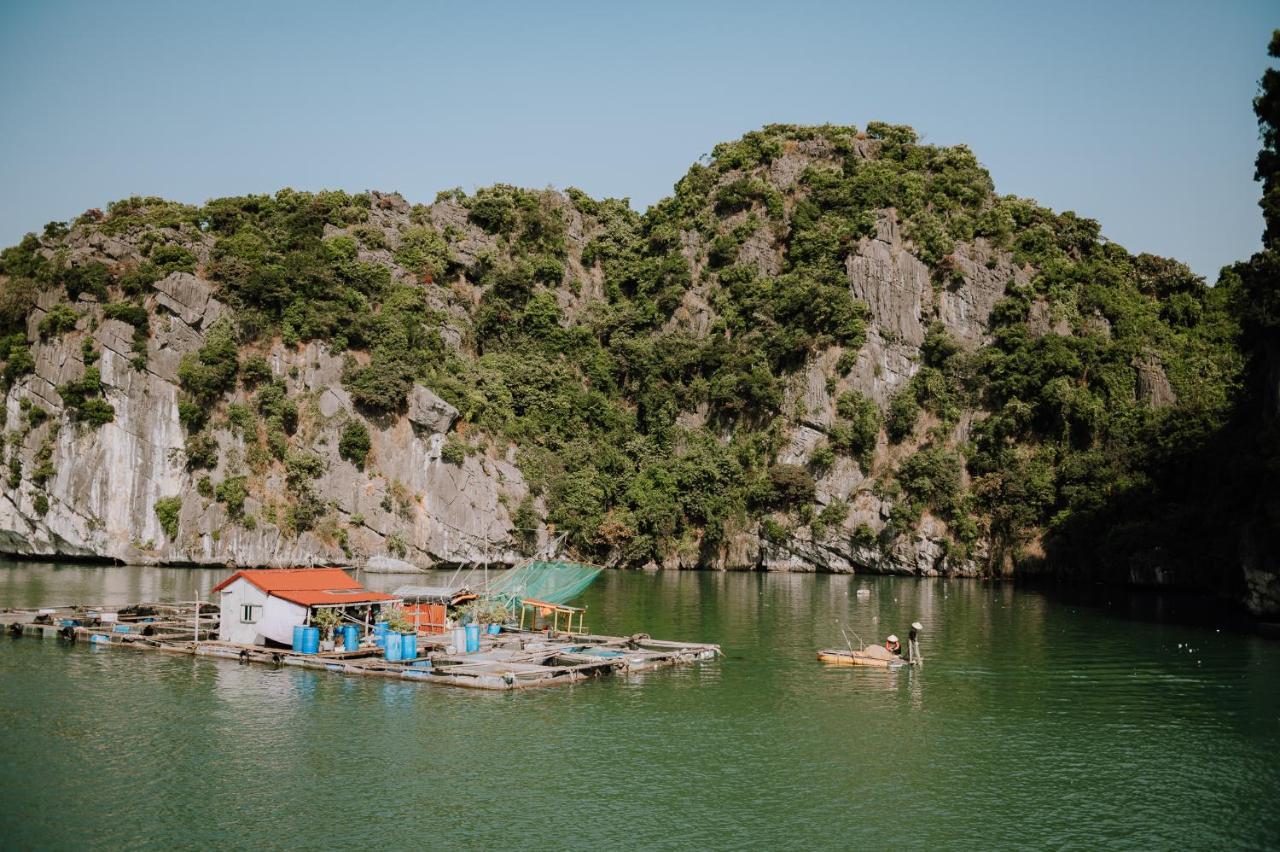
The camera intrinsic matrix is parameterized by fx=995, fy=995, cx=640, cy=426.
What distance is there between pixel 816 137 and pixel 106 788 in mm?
98535

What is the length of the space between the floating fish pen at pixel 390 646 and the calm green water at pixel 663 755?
1.09m

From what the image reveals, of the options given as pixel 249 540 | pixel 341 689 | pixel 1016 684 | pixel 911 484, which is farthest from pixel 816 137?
pixel 341 689

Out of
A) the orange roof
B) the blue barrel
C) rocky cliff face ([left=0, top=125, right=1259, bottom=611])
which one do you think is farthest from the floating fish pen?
rocky cliff face ([left=0, top=125, right=1259, bottom=611])

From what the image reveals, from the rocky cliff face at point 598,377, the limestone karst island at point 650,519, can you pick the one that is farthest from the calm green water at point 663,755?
the rocky cliff face at point 598,377

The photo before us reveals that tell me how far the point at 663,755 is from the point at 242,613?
1940cm

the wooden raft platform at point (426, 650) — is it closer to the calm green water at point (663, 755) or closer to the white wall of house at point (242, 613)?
the white wall of house at point (242, 613)

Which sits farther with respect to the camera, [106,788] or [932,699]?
[932,699]

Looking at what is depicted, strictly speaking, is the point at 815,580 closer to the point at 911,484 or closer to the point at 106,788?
the point at 911,484

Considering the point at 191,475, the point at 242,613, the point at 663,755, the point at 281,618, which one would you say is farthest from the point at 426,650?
the point at 191,475

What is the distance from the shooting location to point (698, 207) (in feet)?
346

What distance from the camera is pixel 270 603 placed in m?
35.4

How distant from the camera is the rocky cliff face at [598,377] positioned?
74.7m

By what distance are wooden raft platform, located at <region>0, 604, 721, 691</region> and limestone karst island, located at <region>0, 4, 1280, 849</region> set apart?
226mm

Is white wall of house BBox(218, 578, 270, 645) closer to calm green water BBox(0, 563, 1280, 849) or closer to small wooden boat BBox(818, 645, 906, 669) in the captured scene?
calm green water BBox(0, 563, 1280, 849)
